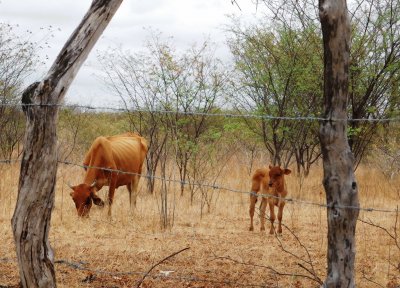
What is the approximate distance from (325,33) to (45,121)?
2.00m

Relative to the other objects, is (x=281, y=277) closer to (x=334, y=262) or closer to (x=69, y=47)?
(x=334, y=262)

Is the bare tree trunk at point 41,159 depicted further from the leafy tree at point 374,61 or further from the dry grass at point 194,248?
the leafy tree at point 374,61

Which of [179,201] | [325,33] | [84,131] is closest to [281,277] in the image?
[325,33]

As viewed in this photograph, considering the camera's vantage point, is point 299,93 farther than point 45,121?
Yes

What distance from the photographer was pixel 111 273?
18.3 ft

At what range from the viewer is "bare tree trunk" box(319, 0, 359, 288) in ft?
12.5

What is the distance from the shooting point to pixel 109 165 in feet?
32.9

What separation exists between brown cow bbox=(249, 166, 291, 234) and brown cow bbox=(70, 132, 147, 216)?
6.31 feet

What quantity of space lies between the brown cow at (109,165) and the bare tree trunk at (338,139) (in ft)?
15.5

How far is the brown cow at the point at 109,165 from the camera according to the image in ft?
28.7

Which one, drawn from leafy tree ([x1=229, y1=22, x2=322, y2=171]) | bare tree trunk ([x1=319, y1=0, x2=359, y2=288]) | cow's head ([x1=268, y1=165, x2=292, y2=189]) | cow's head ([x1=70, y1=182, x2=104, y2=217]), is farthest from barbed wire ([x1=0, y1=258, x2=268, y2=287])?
leafy tree ([x1=229, y1=22, x2=322, y2=171])

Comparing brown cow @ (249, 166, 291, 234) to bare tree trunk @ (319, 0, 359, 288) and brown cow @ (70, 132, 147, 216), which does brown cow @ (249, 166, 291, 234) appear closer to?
brown cow @ (70, 132, 147, 216)

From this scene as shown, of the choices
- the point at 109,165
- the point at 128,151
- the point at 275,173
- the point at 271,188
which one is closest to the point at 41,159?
the point at 275,173

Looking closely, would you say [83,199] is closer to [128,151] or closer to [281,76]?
[128,151]
